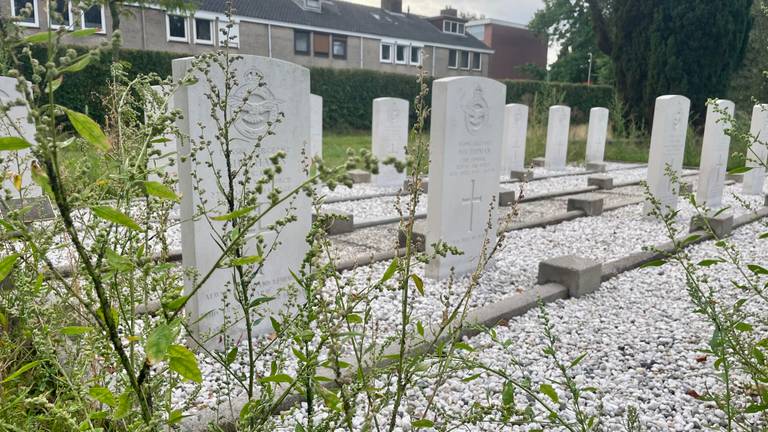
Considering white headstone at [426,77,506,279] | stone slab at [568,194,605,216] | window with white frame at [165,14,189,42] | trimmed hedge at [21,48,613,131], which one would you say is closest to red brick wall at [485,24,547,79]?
trimmed hedge at [21,48,613,131]

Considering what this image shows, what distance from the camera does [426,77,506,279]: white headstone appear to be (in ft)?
17.0

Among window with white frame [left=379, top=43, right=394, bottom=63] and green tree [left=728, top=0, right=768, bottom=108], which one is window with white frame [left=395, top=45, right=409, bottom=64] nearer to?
window with white frame [left=379, top=43, right=394, bottom=63]

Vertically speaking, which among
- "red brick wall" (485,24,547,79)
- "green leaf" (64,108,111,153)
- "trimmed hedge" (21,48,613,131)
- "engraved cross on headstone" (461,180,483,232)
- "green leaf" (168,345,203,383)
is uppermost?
"red brick wall" (485,24,547,79)

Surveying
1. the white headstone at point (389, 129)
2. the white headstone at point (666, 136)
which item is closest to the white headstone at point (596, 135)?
the white headstone at point (389, 129)

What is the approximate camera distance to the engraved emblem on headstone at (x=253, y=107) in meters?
3.68

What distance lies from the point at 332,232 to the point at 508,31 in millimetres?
44654

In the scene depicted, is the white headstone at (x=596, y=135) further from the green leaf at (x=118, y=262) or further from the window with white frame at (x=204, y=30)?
the window with white frame at (x=204, y=30)

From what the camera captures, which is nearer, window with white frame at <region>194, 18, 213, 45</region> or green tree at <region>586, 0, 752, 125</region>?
green tree at <region>586, 0, 752, 125</region>

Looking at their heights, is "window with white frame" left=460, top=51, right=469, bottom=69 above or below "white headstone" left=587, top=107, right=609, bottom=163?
above

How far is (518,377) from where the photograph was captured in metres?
3.52

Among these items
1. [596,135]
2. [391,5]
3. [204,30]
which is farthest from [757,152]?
[391,5]

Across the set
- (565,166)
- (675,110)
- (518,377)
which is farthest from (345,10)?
(518,377)

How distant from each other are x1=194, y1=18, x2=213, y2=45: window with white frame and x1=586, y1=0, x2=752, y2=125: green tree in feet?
61.3

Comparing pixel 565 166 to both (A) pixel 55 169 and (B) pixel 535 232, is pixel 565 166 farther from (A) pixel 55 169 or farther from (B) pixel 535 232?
(A) pixel 55 169
